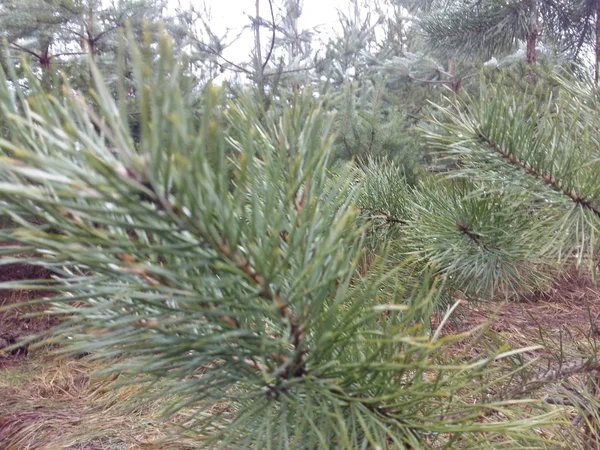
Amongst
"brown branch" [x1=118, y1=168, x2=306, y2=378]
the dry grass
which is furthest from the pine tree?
the dry grass

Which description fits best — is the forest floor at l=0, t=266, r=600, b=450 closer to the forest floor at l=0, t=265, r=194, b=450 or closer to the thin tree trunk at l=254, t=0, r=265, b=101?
the forest floor at l=0, t=265, r=194, b=450

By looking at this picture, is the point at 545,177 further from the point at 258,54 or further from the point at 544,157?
the point at 258,54

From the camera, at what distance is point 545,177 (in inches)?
21.3

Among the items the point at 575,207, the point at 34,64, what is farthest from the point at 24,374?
the point at 575,207

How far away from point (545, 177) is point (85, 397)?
2038 mm

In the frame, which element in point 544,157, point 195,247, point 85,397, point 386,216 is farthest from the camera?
point 85,397

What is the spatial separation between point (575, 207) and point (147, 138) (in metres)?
0.50

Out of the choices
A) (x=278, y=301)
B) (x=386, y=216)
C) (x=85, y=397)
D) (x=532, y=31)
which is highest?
(x=532, y=31)

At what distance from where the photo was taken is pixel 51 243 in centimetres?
21

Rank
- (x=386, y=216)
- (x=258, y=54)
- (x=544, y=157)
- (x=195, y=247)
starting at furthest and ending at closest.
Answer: (x=258, y=54) → (x=386, y=216) → (x=544, y=157) → (x=195, y=247)

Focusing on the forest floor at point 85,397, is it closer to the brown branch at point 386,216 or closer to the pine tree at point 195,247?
the brown branch at point 386,216

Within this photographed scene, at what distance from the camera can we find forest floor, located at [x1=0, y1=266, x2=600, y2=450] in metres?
1.56

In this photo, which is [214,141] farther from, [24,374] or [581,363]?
[24,374]

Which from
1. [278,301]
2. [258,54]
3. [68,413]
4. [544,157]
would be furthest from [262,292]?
[258,54]
